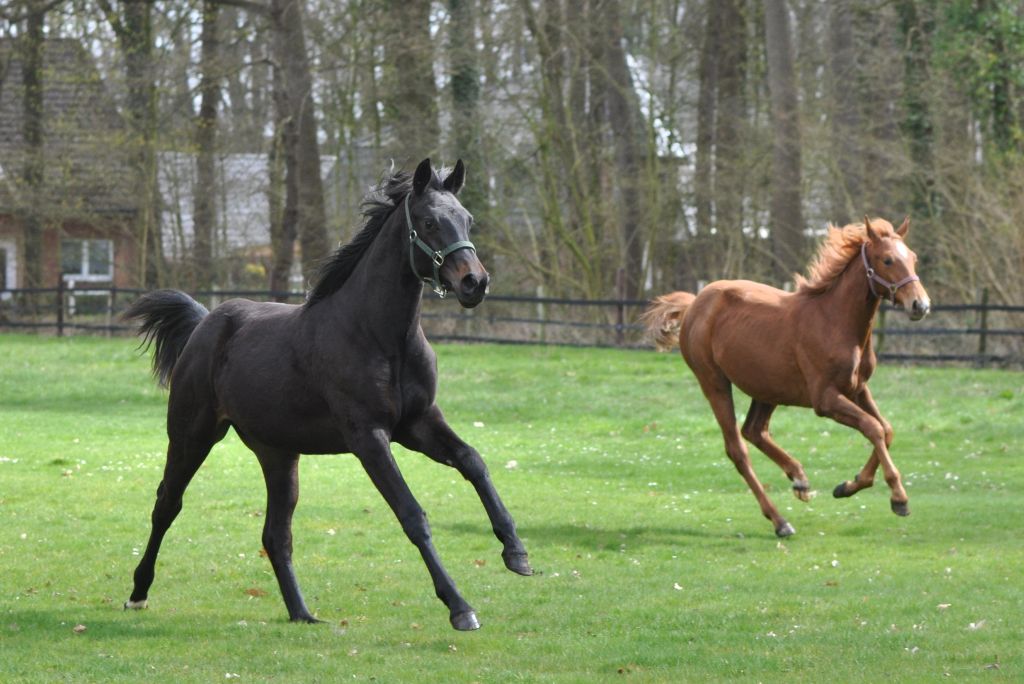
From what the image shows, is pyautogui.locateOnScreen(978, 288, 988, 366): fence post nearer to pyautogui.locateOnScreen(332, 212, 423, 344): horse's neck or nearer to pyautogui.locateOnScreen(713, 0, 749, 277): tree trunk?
pyautogui.locateOnScreen(713, 0, 749, 277): tree trunk

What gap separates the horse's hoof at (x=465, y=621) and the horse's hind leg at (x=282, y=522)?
1.78 meters

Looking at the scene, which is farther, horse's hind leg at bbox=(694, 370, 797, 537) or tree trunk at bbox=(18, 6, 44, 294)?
tree trunk at bbox=(18, 6, 44, 294)

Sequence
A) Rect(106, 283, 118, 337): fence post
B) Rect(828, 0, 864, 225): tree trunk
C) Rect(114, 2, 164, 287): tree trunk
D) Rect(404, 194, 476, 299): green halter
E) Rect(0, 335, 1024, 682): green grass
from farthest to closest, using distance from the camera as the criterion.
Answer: Rect(106, 283, 118, 337): fence post
Rect(114, 2, 164, 287): tree trunk
Rect(828, 0, 864, 225): tree trunk
Rect(0, 335, 1024, 682): green grass
Rect(404, 194, 476, 299): green halter

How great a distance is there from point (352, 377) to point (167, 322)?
2152mm

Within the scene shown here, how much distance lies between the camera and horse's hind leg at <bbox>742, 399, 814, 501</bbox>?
11477 mm

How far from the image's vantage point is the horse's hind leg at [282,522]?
26.3 ft

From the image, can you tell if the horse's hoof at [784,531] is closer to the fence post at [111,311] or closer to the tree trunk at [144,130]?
the tree trunk at [144,130]

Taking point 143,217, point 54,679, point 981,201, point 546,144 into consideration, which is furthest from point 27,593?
point 143,217

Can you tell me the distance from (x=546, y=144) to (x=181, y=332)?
844 inches

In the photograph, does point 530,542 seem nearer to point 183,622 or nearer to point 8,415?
point 183,622

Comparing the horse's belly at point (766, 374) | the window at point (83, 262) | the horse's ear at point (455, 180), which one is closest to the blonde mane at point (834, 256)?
the horse's belly at point (766, 374)

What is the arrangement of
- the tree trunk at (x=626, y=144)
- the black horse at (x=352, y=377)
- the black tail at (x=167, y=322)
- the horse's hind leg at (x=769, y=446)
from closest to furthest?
the black horse at (x=352, y=377), the black tail at (x=167, y=322), the horse's hind leg at (x=769, y=446), the tree trunk at (x=626, y=144)

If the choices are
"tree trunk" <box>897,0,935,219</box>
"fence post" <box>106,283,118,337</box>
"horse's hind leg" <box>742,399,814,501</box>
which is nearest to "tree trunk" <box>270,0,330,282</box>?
"fence post" <box>106,283,118,337</box>

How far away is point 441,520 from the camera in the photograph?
39.4ft
